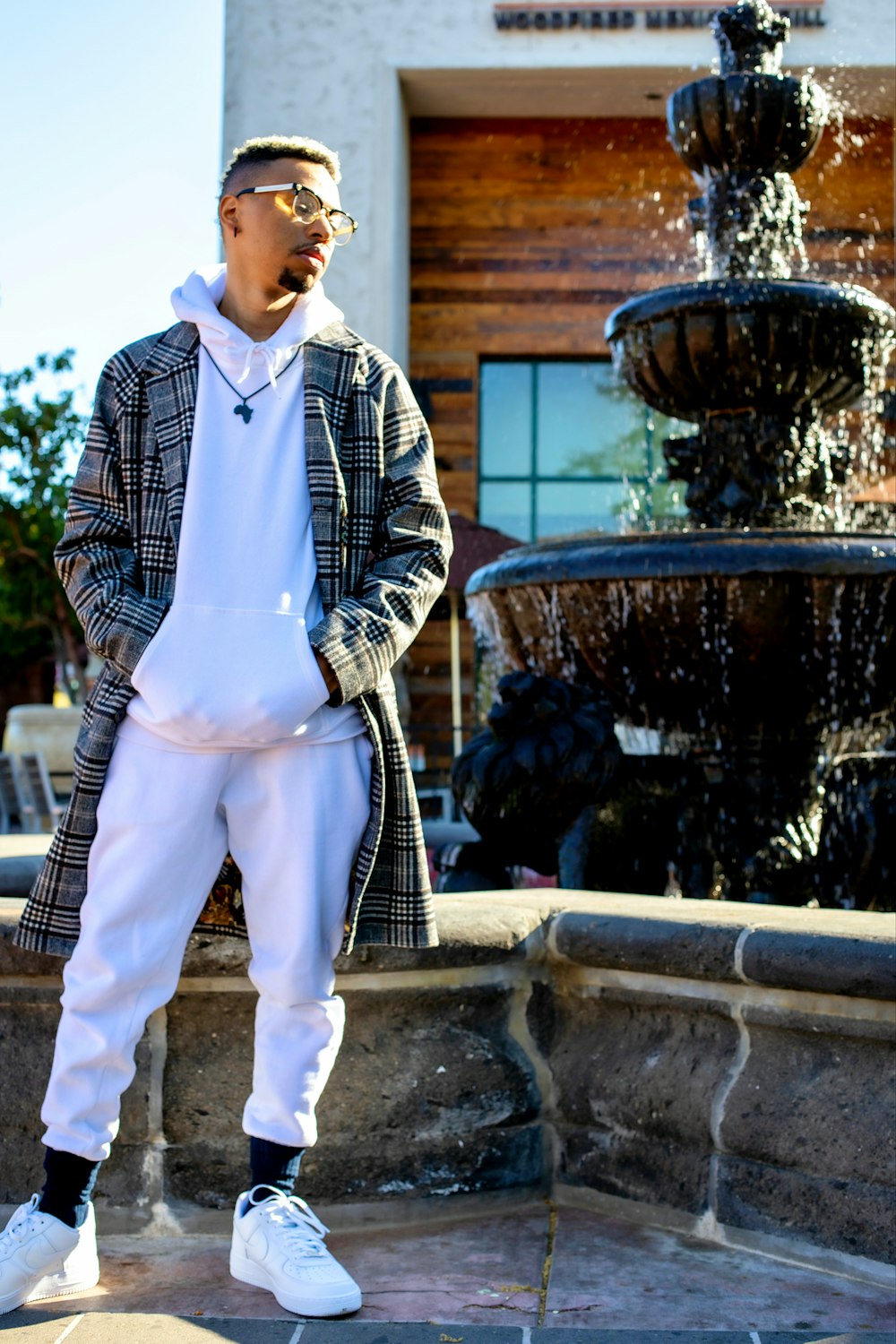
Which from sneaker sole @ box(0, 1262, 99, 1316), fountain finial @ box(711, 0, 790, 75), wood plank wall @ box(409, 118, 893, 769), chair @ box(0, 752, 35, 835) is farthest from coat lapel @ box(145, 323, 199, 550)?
wood plank wall @ box(409, 118, 893, 769)

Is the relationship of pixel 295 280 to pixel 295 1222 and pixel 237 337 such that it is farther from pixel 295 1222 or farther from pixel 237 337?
pixel 295 1222

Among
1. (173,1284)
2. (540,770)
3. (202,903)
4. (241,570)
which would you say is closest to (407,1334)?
(173,1284)

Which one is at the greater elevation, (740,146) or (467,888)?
(740,146)

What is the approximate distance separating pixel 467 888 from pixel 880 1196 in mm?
1749

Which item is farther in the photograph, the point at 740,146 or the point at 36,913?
the point at 740,146

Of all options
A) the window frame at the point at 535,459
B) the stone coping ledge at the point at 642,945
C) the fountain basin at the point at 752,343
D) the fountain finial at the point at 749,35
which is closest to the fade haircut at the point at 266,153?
the stone coping ledge at the point at 642,945

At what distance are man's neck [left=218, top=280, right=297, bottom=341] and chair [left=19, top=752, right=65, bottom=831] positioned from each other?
8408mm

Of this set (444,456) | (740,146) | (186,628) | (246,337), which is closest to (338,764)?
(186,628)

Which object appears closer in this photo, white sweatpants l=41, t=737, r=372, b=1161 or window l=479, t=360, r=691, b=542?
white sweatpants l=41, t=737, r=372, b=1161

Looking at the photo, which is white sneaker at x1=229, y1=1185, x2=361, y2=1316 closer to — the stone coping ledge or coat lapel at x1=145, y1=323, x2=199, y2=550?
the stone coping ledge

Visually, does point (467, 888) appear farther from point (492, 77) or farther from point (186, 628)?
point (492, 77)

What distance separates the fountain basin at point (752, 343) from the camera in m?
4.02

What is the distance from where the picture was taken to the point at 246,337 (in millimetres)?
2301

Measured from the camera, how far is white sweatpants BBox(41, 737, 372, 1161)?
7.02 feet
